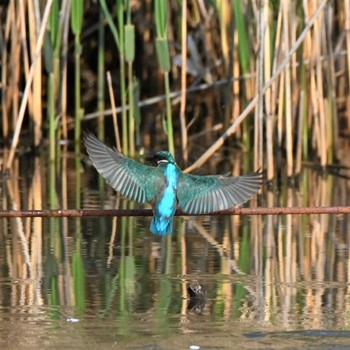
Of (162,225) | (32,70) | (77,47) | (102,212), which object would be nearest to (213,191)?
(162,225)

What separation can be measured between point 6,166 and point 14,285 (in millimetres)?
2823

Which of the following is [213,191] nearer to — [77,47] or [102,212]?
[102,212]

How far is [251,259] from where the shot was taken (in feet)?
16.7

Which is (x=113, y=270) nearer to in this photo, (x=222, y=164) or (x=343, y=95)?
(x=222, y=164)

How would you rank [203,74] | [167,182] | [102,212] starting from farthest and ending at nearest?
[203,74], [167,182], [102,212]

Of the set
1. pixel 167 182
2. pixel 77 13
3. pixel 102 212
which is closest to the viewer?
pixel 102 212

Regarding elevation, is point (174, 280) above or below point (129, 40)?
below

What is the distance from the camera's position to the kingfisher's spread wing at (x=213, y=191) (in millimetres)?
4594

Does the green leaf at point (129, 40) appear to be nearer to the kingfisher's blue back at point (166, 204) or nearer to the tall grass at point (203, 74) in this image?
the tall grass at point (203, 74)

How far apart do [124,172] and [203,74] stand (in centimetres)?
397

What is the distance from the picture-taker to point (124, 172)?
4.64 metres

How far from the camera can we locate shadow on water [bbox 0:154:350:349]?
3.77 m

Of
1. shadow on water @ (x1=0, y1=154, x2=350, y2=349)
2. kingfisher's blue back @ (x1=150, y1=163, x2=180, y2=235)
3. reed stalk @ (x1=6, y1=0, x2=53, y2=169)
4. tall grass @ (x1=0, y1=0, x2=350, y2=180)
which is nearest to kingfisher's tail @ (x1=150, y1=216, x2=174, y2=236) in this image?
kingfisher's blue back @ (x1=150, y1=163, x2=180, y2=235)

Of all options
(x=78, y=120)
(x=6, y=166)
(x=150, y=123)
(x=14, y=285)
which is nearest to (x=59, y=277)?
(x=14, y=285)
